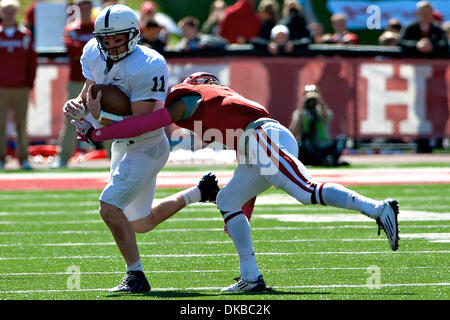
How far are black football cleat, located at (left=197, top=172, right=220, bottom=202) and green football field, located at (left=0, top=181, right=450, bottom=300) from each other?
0.43 meters

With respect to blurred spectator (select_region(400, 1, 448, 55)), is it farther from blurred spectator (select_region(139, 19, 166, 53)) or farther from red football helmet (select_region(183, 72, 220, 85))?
red football helmet (select_region(183, 72, 220, 85))

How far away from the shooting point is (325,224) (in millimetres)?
9094

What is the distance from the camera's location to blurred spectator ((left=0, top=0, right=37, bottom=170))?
13938mm

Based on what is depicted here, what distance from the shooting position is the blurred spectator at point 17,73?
13.9 metres

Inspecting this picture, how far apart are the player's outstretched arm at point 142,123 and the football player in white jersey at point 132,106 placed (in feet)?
0.53

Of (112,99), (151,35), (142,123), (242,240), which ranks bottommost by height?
(242,240)

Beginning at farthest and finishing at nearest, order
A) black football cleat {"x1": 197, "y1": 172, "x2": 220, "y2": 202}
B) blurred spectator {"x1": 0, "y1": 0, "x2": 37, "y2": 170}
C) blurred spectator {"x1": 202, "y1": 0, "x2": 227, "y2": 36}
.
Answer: blurred spectator {"x1": 202, "y1": 0, "x2": 227, "y2": 36}
blurred spectator {"x1": 0, "y1": 0, "x2": 37, "y2": 170}
black football cleat {"x1": 197, "y1": 172, "x2": 220, "y2": 202}

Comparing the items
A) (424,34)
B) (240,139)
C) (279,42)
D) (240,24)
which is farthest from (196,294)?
(424,34)

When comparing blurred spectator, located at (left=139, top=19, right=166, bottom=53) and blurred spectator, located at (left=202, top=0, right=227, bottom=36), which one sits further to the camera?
blurred spectator, located at (left=202, top=0, right=227, bottom=36)

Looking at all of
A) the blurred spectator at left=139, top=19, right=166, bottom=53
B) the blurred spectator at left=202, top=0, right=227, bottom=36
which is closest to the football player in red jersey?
the blurred spectator at left=139, top=19, right=166, bottom=53

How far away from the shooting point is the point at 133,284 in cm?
611

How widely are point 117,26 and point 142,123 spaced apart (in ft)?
1.95

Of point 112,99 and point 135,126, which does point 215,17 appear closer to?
point 112,99

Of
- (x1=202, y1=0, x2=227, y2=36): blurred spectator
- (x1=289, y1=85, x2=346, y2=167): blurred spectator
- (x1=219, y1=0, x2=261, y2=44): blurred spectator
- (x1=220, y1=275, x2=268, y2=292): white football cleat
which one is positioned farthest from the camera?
(x1=202, y1=0, x2=227, y2=36): blurred spectator
